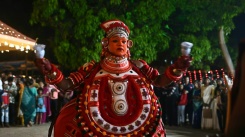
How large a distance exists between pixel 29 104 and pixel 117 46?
9.83m

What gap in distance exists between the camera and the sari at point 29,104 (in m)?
14.8

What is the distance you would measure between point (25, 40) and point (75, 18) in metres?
6.51

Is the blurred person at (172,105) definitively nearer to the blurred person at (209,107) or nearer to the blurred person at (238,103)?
the blurred person at (209,107)

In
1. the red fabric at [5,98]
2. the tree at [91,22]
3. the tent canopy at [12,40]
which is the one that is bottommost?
the red fabric at [5,98]

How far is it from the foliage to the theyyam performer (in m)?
10.6

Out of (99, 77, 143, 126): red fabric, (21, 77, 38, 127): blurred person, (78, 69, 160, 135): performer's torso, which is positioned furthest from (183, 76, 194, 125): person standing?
(99, 77, 143, 126): red fabric

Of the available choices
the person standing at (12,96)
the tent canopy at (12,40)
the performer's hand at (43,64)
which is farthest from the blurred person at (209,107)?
the performer's hand at (43,64)

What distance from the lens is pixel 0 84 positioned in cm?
1400

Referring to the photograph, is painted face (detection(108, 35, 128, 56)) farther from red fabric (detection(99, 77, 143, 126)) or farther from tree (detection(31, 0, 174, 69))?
tree (detection(31, 0, 174, 69))

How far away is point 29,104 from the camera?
14.8 m

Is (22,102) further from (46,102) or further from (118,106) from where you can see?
(118,106)

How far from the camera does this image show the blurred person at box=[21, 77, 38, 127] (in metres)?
14.8

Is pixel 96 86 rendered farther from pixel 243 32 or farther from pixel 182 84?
pixel 243 32

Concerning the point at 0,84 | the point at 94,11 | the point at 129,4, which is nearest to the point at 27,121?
the point at 0,84
